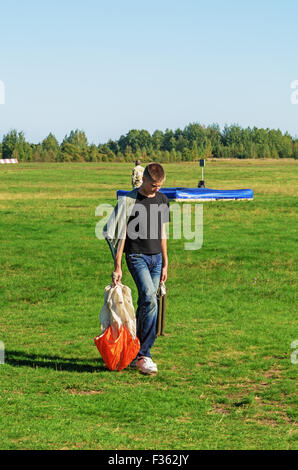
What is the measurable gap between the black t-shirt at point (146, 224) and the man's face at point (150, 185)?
0.11 meters

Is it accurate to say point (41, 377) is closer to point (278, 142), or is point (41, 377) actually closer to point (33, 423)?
point (33, 423)

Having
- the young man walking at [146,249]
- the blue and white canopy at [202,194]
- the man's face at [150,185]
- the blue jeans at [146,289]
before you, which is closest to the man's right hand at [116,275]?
the young man walking at [146,249]

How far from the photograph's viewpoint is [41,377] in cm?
765

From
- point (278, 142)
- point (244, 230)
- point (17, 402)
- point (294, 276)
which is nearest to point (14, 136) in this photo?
point (278, 142)

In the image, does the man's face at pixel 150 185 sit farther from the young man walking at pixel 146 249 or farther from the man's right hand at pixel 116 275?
the man's right hand at pixel 116 275

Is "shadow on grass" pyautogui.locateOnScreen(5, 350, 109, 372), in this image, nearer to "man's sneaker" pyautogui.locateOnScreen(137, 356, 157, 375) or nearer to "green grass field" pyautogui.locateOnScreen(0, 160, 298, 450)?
"green grass field" pyautogui.locateOnScreen(0, 160, 298, 450)

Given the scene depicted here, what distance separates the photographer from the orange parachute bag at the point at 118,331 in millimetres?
7629

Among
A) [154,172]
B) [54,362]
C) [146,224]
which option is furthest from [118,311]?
[154,172]

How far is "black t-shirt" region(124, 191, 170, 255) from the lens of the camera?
756cm

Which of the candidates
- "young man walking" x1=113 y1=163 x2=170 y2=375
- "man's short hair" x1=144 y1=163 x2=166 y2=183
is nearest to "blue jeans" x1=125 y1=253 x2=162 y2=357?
"young man walking" x1=113 y1=163 x2=170 y2=375

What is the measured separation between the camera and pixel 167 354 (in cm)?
880

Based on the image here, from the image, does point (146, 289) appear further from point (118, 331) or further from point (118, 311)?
point (118, 331)

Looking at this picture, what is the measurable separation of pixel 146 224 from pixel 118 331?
118 cm

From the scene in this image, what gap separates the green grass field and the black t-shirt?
1.40 m
